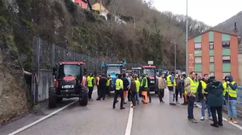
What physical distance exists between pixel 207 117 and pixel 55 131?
22.4 feet

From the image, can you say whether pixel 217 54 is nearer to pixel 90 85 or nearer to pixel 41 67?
pixel 90 85

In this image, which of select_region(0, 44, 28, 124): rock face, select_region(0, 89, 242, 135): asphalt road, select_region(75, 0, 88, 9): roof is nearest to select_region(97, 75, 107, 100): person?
select_region(0, 44, 28, 124): rock face

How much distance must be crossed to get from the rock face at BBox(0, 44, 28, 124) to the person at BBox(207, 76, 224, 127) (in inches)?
300

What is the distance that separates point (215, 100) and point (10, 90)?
9.26m

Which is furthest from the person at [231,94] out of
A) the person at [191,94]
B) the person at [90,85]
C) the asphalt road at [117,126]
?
the person at [90,85]

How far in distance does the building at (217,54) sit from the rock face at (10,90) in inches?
1400

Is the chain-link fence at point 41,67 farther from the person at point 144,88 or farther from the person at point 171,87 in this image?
the person at point 171,87

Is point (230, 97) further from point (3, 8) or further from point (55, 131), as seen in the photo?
point (3, 8)

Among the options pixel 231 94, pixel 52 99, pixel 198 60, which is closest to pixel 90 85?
pixel 52 99

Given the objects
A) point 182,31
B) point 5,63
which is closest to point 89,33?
point 5,63

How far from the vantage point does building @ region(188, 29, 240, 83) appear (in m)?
53.7

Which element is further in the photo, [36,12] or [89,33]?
[89,33]

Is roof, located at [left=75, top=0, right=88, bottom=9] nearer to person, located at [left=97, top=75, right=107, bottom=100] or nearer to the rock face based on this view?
person, located at [left=97, top=75, right=107, bottom=100]

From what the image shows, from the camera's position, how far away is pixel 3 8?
28.6 m
